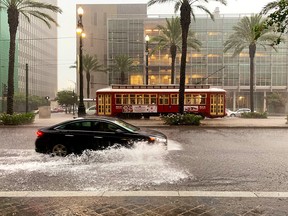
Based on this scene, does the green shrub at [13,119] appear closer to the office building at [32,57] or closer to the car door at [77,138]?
the car door at [77,138]

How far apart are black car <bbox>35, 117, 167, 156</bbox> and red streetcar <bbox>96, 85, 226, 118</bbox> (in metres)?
20.7

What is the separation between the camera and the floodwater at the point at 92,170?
23.6 ft

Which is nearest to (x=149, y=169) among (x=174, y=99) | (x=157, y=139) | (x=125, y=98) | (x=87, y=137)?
(x=157, y=139)

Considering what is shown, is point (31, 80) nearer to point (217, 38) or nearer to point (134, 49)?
point (134, 49)

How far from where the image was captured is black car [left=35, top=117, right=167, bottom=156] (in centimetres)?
1036

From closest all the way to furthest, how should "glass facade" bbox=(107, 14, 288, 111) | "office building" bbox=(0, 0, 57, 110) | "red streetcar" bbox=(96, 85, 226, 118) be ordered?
"red streetcar" bbox=(96, 85, 226, 118), "glass facade" bbox=(107, 14, 288, 111), "office building" bbox=(0, 0, 57, 110)

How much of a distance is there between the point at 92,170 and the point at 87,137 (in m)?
1.98

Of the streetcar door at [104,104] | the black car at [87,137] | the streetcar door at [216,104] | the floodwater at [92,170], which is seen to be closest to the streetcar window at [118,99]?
the streetcar door at [104,104]

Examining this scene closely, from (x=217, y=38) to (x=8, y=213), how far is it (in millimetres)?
74186

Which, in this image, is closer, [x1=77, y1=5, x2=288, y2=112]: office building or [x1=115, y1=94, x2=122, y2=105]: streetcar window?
[x1=115, y1=94, x2=122, y2=105]: streetcar window

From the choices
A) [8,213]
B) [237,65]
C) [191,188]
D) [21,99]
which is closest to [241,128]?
[191,188]

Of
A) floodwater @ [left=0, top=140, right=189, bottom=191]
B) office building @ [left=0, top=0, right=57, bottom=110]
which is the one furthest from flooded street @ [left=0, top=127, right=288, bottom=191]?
office building @ [left=0, top=0, right=57, bottom=110]

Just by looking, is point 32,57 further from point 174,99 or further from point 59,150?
point 59,150

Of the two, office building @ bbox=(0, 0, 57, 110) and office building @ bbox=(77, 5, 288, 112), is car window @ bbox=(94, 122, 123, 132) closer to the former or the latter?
office building @ bbox=(77, 5, 288, 112)
